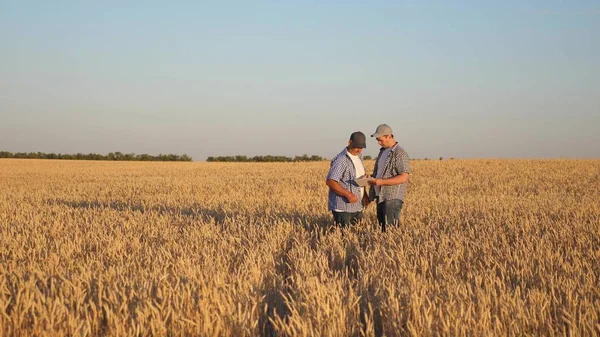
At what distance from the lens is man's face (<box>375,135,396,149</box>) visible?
7047 millimetres

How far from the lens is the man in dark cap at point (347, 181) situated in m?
7.00

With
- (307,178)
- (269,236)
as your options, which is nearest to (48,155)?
(307,178)

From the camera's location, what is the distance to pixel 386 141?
7082 millimetres

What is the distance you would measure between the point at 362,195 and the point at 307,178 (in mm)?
15596

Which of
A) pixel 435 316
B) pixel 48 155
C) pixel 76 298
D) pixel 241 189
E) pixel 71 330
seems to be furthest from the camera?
pixel 48 155

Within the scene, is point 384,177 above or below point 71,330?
above

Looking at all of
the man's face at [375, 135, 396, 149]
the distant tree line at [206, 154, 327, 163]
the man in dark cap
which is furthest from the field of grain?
the distant tree line at [206, 154, 327, 163]

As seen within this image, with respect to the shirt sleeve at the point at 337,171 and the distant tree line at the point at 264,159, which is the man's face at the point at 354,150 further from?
the distant tree line at the point at 264,159

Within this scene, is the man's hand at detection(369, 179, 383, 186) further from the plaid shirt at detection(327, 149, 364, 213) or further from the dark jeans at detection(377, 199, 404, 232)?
the dark jeans at detection(377, 199, 404, 232)

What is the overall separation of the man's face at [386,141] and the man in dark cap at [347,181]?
0.25m

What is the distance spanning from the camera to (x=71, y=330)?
131 inches

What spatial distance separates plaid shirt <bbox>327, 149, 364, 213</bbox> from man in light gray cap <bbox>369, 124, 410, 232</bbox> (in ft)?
0.95

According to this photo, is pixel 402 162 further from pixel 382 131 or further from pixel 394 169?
pixel 382 131

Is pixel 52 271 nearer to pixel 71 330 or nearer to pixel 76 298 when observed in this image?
pixel 76 298
